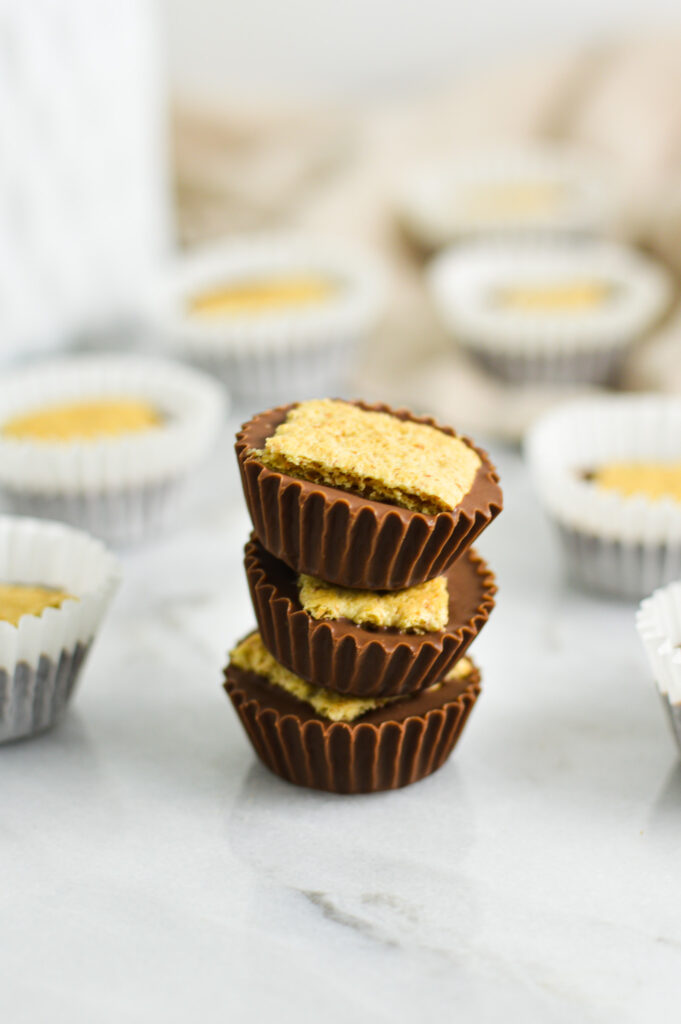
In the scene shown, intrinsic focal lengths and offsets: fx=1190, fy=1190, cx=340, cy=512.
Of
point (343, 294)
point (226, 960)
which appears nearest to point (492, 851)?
point (226, 960)

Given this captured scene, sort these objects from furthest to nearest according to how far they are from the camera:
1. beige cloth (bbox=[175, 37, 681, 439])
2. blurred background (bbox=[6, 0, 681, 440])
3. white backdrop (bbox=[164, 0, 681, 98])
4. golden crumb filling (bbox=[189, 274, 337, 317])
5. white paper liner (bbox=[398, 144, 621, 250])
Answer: white backdrop (bbox=[164, 0, 681, 98]), white paper liner (bbox=[398, 144, 621, 250]), beige cloth (bbox=[175, 37, 681, 439]), golden crumb filling (bbox=[189, 274, 337, 317]), blurred background (bbox=[6, 0, 681, 440])

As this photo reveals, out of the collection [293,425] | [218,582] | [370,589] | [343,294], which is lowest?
[218,582]

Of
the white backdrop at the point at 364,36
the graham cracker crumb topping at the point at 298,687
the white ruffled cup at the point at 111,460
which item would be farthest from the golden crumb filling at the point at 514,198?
the graham cracker crumb topping at the point at 298,687

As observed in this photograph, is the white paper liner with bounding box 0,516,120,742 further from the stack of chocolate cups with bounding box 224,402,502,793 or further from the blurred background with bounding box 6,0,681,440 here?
the blurred background with bounding box 6,0,681,440

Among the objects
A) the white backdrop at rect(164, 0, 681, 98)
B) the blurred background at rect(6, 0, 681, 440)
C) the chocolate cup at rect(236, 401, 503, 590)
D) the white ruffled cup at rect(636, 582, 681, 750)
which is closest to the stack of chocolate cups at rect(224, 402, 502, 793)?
the chocolate cup at rect(236, 401, 503, 590)

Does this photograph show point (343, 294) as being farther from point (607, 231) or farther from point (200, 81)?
point (200, 81)

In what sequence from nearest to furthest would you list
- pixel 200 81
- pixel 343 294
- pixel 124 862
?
pixel 124 862 < pixel 343 294 < pixel 200 81
